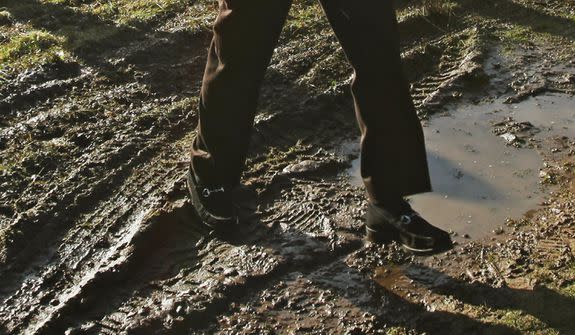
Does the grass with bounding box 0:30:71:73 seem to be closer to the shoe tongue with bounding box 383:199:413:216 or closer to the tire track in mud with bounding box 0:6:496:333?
the tire track in mud with bounding box 0:6:496:333

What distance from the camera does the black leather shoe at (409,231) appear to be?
9.87ft

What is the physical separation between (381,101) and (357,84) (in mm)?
117

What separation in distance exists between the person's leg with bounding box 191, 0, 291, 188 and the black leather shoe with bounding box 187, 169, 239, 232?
0.12 feet

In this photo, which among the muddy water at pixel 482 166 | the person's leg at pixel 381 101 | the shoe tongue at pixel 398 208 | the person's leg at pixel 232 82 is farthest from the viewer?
the muddy water at pixel 482 166

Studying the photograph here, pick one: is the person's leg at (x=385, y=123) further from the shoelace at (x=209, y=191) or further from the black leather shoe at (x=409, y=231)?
the shoelace at (x=209, y=191)

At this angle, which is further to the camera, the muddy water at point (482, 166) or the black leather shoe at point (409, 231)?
the muddy water at point (482, 166)

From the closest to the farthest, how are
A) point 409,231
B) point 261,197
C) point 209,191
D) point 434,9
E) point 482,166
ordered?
point 409,231 → point 209,191 → point 261,197 → point 482,166 → point 434,9

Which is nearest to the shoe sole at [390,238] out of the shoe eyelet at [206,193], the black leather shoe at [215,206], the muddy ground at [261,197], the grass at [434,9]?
the muddy ground at [261,197]

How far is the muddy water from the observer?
362 centimetres

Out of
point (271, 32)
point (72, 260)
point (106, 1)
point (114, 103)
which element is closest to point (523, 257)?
point (271, 32)

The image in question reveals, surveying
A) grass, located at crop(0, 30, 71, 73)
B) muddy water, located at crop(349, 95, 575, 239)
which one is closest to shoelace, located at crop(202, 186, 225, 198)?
muddy water, located at crop(349, 95, 575, 239)

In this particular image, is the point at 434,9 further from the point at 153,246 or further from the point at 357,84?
the point at 153,246

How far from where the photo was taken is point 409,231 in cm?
305

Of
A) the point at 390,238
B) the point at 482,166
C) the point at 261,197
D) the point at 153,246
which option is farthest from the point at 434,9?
the point at 153,246
